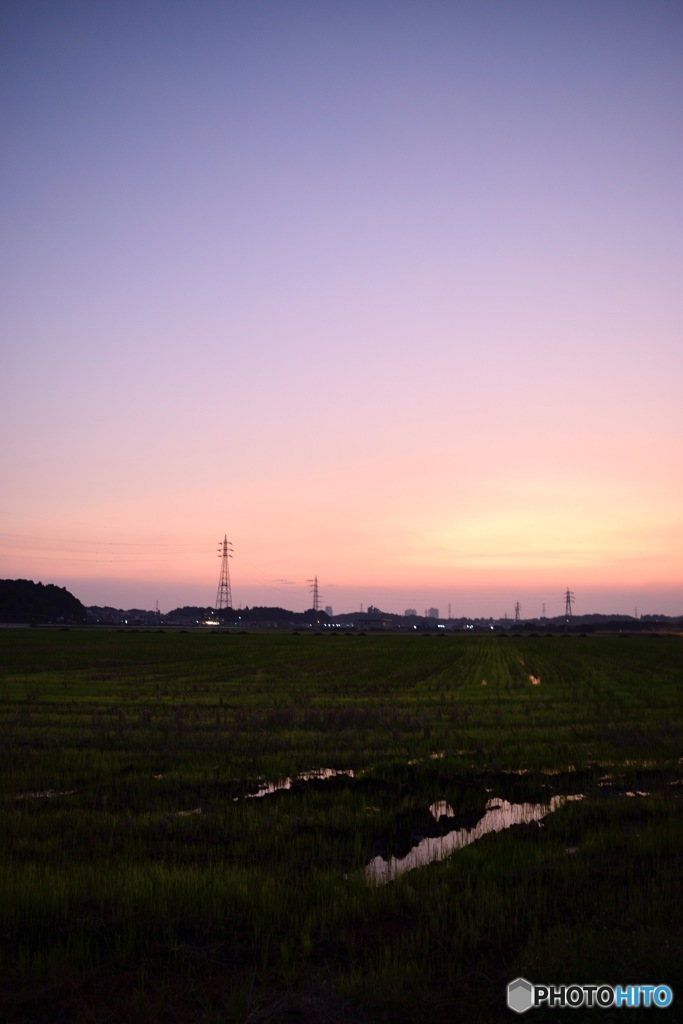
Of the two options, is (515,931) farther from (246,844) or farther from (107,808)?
(107,808)

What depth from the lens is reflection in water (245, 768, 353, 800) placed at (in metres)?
11.9

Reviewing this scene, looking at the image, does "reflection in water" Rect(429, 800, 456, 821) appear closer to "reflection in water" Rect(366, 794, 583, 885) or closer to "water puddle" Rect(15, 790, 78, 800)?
"reflection in water" Rect(366, 794, 583, 885)

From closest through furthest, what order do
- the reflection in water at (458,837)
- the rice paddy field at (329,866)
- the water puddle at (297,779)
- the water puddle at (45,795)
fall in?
1. the rice paddy field at (329,866)
2. the reflection in water at (458,837)
3. the water puddle at (45,795)
4. the water puddle at (297,779)

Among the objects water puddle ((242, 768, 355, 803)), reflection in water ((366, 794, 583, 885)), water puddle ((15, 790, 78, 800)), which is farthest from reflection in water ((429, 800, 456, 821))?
water puddle ((15, 790, 78, 800))

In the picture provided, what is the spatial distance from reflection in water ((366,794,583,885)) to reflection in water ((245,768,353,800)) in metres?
2.53

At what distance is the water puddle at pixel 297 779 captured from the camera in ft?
38.9

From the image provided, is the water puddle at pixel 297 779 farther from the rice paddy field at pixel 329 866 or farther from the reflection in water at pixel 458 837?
the reflection in water at pixel 458 837

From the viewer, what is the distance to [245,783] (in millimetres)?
12469

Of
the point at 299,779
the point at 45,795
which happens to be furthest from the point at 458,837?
the point at 45,795

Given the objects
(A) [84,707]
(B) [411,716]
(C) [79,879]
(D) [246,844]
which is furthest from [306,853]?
(A) [84,707]

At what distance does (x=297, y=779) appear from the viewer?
12867 mm

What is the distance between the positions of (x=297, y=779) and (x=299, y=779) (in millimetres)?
36

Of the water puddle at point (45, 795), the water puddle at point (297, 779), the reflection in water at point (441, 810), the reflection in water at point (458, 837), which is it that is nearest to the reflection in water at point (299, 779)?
the water puddle at point (297, 779)

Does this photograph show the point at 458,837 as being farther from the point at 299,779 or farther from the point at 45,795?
the point at 45,795
